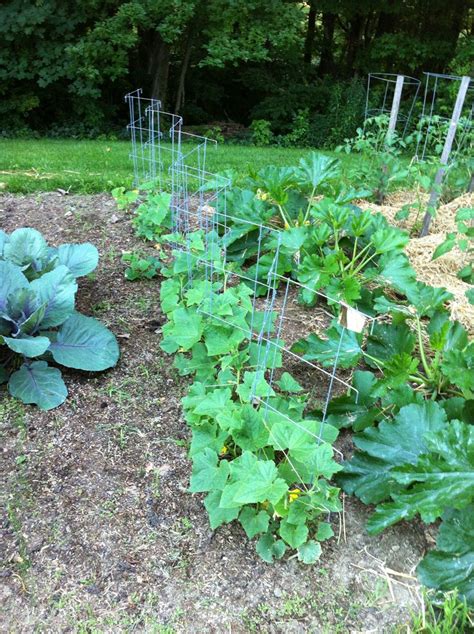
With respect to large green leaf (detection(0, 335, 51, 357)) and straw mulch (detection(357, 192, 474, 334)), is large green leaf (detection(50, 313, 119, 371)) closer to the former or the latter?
large green leaf (detection(0, 335, 51, 357))

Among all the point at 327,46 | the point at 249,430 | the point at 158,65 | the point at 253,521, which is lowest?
the point at 253,521

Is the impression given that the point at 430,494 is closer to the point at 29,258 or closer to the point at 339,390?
the point at 339,390

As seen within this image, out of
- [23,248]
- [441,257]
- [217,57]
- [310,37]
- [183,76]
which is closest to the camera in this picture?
[23,248]

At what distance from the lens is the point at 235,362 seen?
233 centimetres

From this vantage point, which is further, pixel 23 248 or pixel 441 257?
pixel 441 257

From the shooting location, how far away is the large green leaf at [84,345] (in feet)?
8.39

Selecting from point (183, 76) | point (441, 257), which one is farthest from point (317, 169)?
point (183, 76)

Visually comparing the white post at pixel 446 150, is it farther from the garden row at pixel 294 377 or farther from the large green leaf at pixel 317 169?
the large green leaf at pixel 317 169

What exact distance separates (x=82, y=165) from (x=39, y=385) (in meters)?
4.13

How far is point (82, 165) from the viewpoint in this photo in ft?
19.7

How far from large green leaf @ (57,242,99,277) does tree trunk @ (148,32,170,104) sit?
359 inches

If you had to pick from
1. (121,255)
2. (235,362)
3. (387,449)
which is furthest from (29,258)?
(387,449)

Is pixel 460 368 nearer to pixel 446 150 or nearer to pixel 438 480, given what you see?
pixel 438 480

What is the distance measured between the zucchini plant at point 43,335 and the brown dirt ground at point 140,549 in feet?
0.30
